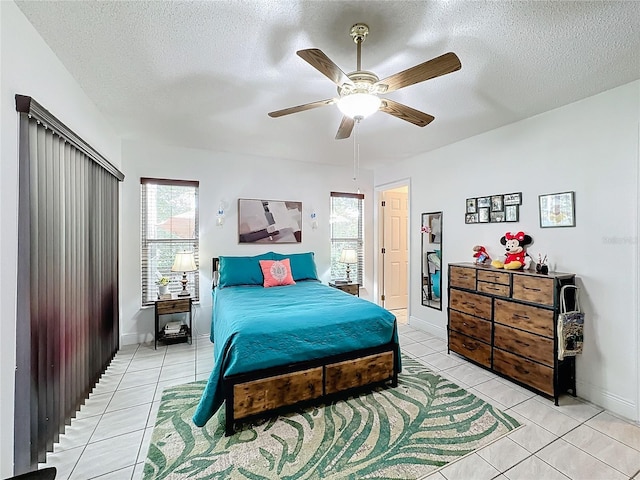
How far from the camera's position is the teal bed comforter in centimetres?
207

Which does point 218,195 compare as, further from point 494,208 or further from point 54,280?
point 494,208

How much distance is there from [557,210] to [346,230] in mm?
2984

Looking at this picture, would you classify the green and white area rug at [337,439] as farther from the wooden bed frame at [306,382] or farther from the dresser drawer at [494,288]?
the dresser drawer at [494,288]

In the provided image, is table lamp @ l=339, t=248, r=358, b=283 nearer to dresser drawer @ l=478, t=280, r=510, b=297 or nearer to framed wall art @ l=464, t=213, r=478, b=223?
framed wall art @ l=464, t=213, r=478, b=223

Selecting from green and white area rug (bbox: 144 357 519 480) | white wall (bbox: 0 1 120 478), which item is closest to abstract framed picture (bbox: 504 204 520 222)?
green and white area rug (bbox: 144 357 519 480)

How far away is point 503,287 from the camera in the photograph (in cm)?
287

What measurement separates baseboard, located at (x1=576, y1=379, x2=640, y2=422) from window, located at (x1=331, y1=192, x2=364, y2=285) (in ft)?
10.4

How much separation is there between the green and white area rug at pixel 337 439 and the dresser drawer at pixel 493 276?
3.65 feet

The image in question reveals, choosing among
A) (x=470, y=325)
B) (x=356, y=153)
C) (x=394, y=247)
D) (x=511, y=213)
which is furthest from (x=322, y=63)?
(x=394, y=247)

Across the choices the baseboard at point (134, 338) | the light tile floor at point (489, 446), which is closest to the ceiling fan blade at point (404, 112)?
the light tile floor at point (489, 446)

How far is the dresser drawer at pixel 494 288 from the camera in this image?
2854 millimetres

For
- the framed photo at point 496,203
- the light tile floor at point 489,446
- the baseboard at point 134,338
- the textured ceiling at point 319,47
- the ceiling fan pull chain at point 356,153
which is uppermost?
the ceiling fan pull chain at point 356,153

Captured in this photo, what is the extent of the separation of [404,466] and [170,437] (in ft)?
5.22

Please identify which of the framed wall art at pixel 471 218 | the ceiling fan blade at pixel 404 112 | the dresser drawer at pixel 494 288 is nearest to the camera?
the ceiling fan blade at pixel 404 112
